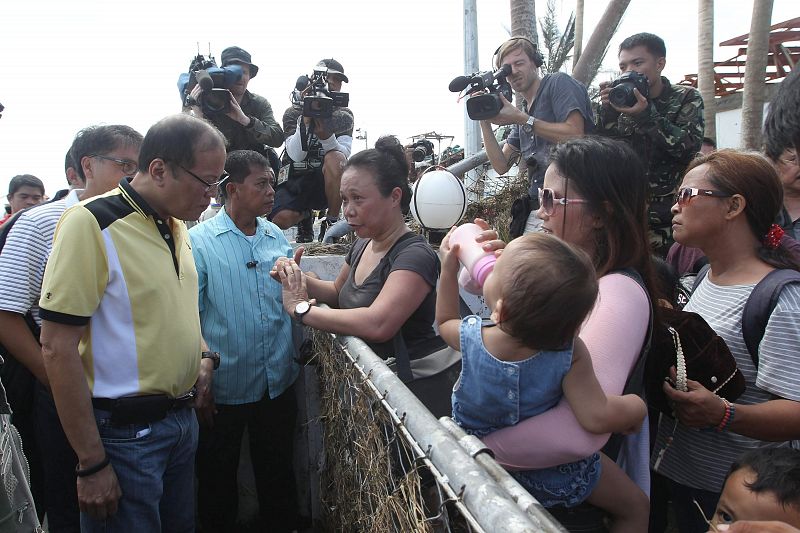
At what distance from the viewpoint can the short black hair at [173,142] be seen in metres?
2.23

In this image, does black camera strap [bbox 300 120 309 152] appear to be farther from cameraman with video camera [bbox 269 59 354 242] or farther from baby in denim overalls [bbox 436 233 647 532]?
baby in denim overalls [bbox 436 233 647 532]

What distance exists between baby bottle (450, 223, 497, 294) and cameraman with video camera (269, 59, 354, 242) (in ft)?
10.6

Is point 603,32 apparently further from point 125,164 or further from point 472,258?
point 472,258

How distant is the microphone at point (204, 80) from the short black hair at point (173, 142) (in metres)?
2.45

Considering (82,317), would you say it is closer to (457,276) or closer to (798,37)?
(457,276)

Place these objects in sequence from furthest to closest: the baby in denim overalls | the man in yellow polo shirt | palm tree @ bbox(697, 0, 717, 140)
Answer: palm tree @ bbox(697, 0, 717, 140) < the man in yellow polo shirt < the baby in denim overalls

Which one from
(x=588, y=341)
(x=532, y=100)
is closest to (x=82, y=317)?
(x=588, y=341)

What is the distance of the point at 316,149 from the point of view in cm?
536

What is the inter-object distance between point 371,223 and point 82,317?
1312 mm

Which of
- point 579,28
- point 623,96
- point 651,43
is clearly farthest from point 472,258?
point 579,28

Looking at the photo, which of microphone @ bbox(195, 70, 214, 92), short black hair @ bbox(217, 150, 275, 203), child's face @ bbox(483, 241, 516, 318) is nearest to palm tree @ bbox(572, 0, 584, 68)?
microphone @ bbox(195, 70, 214, 92)

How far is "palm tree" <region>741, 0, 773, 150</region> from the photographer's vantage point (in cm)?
797

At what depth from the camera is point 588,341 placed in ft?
5.11

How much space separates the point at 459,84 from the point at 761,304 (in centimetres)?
295
